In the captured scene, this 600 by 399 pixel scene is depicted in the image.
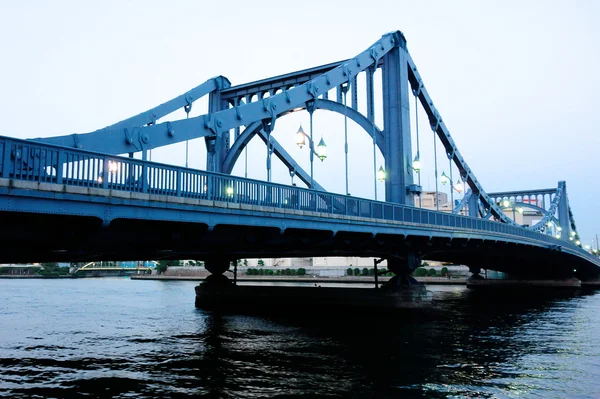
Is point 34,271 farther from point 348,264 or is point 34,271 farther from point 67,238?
point 67,238

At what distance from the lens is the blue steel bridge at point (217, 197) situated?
16.0 m

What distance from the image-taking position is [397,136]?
44188 millimetres

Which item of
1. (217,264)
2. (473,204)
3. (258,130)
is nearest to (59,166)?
(258,130)

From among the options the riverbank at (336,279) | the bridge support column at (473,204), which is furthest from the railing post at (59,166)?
the riverbank at (336,279)

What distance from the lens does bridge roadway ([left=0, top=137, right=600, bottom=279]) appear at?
597 inches

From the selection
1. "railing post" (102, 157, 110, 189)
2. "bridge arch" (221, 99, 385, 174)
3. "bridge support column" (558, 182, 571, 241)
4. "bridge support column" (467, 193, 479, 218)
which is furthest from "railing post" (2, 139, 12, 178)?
"bridge support column" (558, 182, 571, 241)

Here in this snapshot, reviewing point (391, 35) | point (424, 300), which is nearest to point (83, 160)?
point (424, 300)

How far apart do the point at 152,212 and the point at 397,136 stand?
95.8 ft

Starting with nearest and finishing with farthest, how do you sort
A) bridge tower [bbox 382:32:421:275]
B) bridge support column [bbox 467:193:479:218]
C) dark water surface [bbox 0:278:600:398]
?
dark water surface [bbox 0:278:600:398] → bridge tower [bbox 382:32:421:275] → bridge support column [bbox 467:193:479:218]

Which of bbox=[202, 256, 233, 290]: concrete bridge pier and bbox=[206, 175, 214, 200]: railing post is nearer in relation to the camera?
bbox=[206, 175, 214, 200]: railing post

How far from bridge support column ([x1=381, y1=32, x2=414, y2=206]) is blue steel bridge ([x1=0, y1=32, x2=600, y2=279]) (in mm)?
92

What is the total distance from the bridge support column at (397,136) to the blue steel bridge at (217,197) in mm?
92

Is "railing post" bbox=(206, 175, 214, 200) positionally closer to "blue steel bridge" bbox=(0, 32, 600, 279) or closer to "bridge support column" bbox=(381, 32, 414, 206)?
"blue steel bridge" bbox=(0, 32, 600, 279)

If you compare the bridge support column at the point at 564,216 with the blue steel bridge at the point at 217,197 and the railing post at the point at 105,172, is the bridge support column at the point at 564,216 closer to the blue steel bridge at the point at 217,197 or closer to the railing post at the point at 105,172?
the blue steel bridge at the point at 217,197
